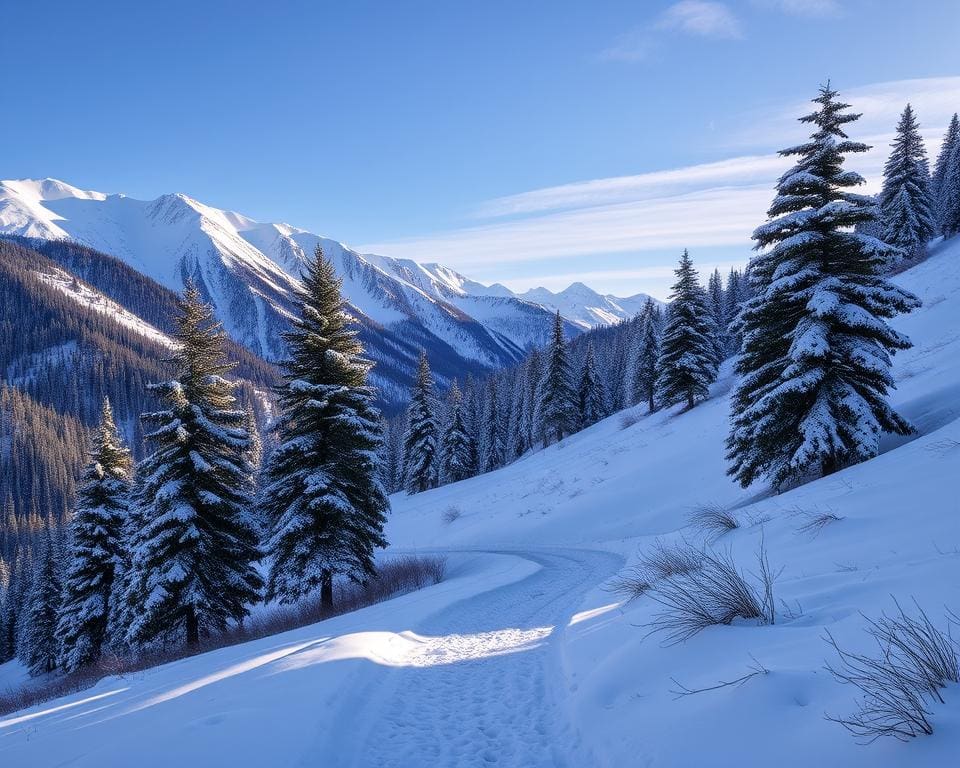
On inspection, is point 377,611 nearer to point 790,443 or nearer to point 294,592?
point 294,592

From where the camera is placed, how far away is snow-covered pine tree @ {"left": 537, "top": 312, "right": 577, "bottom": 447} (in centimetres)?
4806

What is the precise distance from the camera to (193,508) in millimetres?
16094

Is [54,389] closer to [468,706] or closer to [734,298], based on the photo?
[734,298]

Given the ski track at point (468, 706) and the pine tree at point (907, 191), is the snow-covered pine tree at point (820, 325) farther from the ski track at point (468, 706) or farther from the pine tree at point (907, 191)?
the pine tree at point (907, 191)

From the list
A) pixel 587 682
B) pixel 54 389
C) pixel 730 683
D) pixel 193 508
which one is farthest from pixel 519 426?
pixel 54 389

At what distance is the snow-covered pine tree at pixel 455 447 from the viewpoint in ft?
170

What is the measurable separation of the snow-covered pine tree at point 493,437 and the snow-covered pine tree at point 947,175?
48.4 metres

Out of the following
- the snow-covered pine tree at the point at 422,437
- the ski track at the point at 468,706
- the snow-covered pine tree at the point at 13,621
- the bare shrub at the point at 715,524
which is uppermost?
the snow-covered pine tree at the point at 422,437

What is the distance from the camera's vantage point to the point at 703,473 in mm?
21594

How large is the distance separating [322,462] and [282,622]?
16.2 feet

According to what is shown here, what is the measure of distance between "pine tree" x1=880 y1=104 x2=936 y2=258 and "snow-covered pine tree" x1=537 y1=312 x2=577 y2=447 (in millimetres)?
29920

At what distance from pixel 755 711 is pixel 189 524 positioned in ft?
55.8

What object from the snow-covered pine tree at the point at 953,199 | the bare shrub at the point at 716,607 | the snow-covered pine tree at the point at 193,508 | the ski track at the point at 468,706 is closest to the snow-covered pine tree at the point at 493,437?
the snow-covered pine tree at the point at 953,199

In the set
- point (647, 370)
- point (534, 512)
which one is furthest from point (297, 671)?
point (647, 370)
